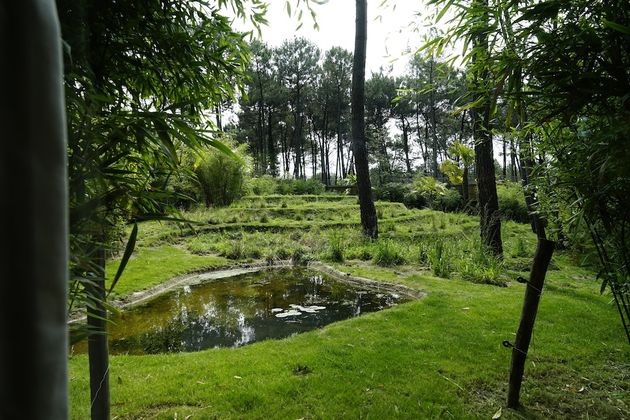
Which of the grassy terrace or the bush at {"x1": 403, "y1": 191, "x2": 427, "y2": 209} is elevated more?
the bush at {"x1": 403, "y1": 191, "x2": 427, "y2": 209}

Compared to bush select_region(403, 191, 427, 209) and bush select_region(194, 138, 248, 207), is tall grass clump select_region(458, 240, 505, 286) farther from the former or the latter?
bush select_region(403, 191, 427, 209)

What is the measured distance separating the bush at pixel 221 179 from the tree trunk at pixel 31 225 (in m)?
16.8

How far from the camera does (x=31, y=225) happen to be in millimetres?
341

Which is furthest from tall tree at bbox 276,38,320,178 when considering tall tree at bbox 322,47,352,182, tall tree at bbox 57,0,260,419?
tall tree at bbox 57,0,260,419

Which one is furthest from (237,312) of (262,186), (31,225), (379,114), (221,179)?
(379,114)

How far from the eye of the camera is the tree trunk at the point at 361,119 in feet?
32.2

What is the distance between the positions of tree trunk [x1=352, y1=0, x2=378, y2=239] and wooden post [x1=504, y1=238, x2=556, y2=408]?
23.5 feet

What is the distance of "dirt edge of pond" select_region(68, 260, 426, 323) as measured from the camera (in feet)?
21.4

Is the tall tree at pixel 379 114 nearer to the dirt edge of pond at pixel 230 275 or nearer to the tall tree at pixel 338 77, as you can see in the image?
the tall tree at pixel 338 77

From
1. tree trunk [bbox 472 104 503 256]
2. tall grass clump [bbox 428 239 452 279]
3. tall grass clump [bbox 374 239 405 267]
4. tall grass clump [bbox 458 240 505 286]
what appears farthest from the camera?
tall grass clump [bbox 374 239 405 267]

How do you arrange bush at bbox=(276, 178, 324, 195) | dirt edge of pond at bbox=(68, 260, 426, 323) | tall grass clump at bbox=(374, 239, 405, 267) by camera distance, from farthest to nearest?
bush at bbox=(276, 178, 324, 195)
tall grass clump at bbox=(374, 239, 405, 267)
dirt edge of pond at bbox=(68, 260, 426, 323)

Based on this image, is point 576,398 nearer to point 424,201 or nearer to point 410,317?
point 410,317

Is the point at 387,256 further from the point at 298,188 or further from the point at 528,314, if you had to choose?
the point at 298,188

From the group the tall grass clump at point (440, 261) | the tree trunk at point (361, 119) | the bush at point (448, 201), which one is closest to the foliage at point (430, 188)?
the bush at point (448, 201)
